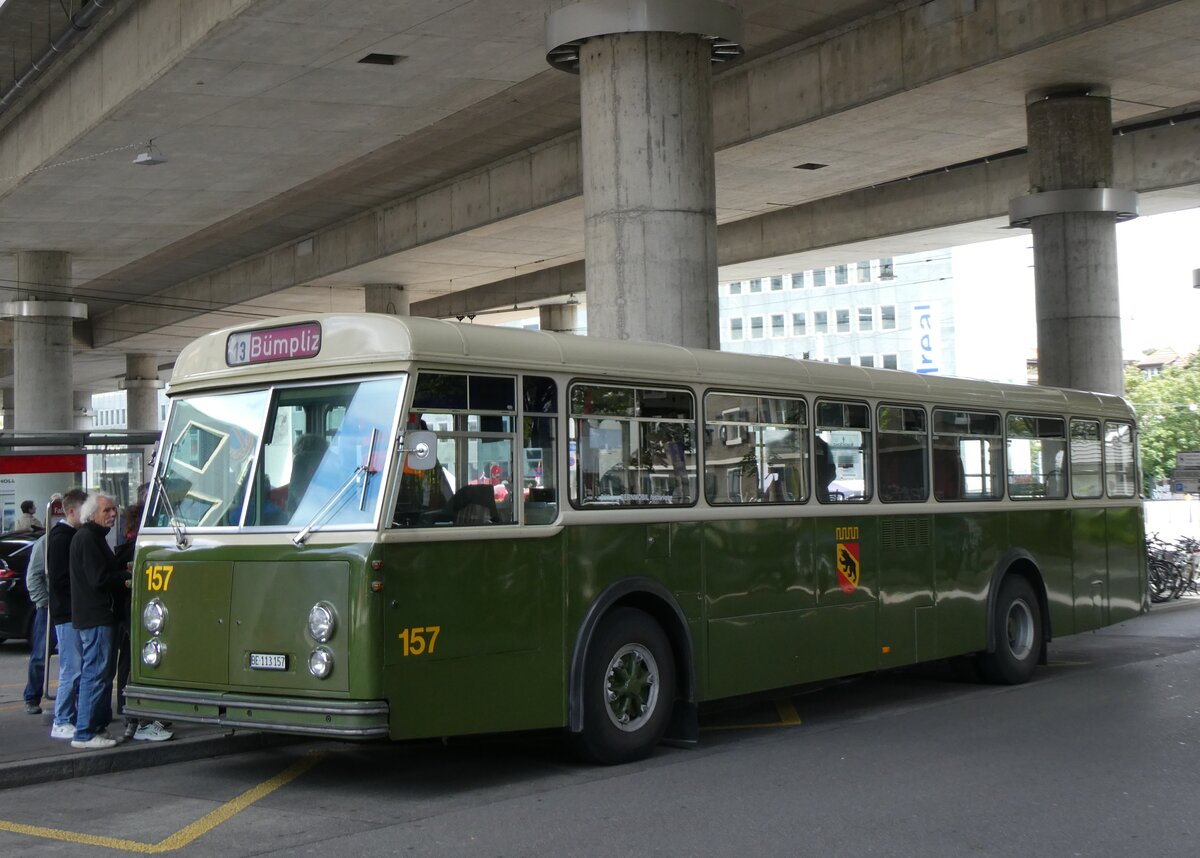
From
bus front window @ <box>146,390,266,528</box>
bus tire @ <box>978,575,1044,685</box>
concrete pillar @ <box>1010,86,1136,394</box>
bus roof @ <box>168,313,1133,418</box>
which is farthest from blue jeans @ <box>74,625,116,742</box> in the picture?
concrete pillar @ <box>1010,86,1136,394</box>

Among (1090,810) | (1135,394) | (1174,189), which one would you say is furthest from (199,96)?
(1135,394)

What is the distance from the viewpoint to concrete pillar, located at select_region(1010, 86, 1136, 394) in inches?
867

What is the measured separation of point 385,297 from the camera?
1569 inches

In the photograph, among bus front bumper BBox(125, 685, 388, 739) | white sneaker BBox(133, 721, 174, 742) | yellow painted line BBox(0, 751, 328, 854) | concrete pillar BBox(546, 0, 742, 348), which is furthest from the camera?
concrete pillar BBox(546, 0, 742, 348)

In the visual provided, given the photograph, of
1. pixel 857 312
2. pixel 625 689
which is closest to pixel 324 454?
pixel 625 689

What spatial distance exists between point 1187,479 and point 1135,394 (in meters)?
70.9

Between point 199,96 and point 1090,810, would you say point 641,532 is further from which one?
point 199,96

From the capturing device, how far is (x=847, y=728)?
1149cm

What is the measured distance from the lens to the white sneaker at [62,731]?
10445 mm

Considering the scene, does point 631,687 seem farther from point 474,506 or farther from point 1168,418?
point 1168,418

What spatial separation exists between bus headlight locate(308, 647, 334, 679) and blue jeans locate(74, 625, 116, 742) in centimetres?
247

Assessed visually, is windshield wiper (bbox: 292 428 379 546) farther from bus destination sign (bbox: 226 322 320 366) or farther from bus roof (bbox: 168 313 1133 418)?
bus destination sign (bbox: 226 322 320 366)

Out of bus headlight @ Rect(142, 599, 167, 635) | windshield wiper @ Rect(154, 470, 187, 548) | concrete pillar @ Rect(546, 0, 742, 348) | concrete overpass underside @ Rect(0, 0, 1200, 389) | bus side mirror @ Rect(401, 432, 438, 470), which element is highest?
concrete overpass underside @ Rect(0, 0, 1200, 389)

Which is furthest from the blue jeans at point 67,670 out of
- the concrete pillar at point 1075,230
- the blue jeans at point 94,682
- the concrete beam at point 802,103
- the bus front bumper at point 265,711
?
the concrete pillar at point 1075,230
